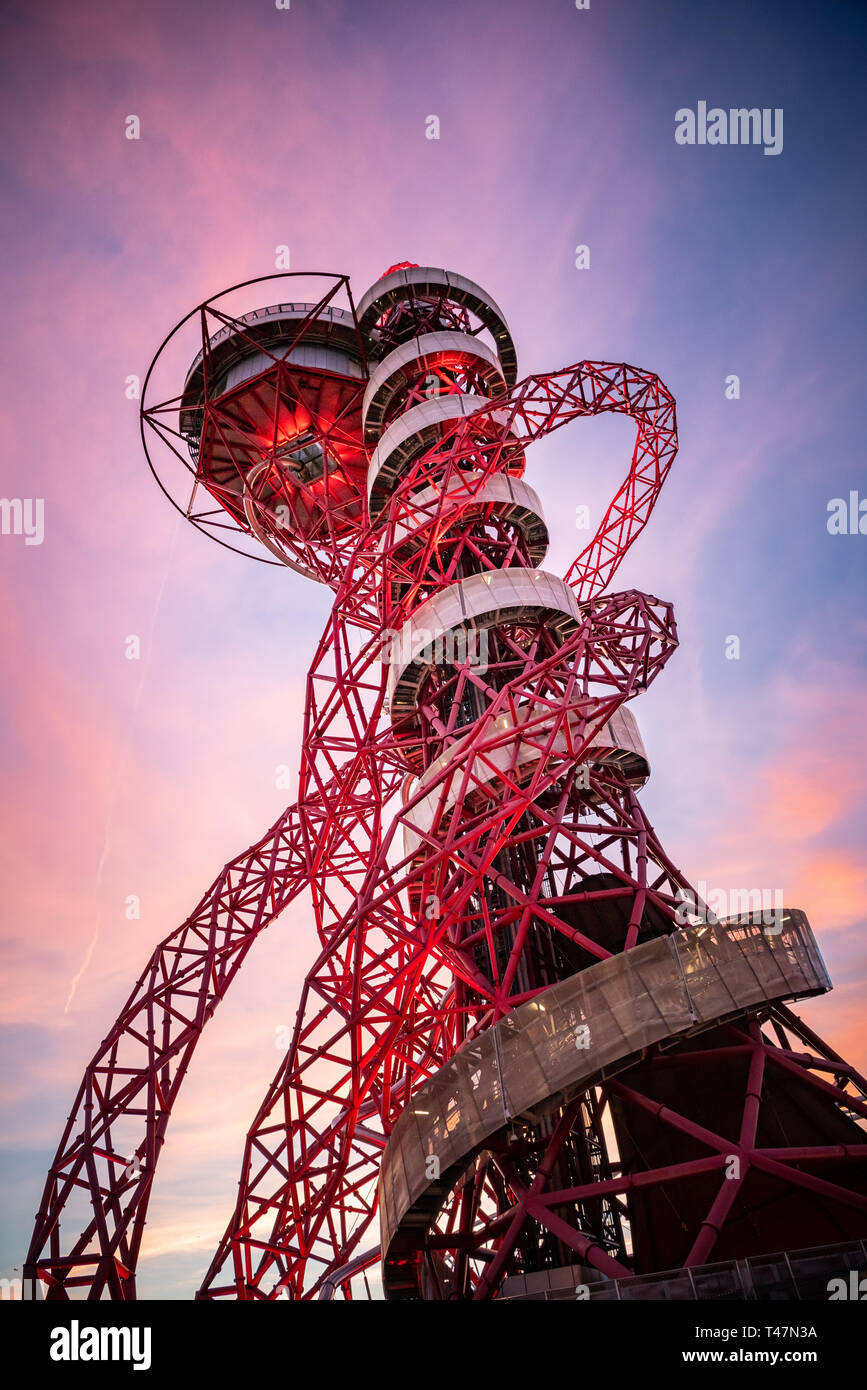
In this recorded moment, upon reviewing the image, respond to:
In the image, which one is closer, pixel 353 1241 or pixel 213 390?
pixel 353 1241

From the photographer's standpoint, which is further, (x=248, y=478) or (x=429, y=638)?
(x=248, y=478)

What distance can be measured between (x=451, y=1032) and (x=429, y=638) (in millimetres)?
11124

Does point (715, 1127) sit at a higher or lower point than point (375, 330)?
lower

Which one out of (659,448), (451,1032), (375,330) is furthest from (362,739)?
(375,330)

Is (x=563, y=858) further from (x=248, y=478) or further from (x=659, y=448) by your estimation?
(x=248, y=478)

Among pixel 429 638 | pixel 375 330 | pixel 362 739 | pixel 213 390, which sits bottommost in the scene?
pixel 362 739

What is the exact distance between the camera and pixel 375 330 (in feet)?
107
